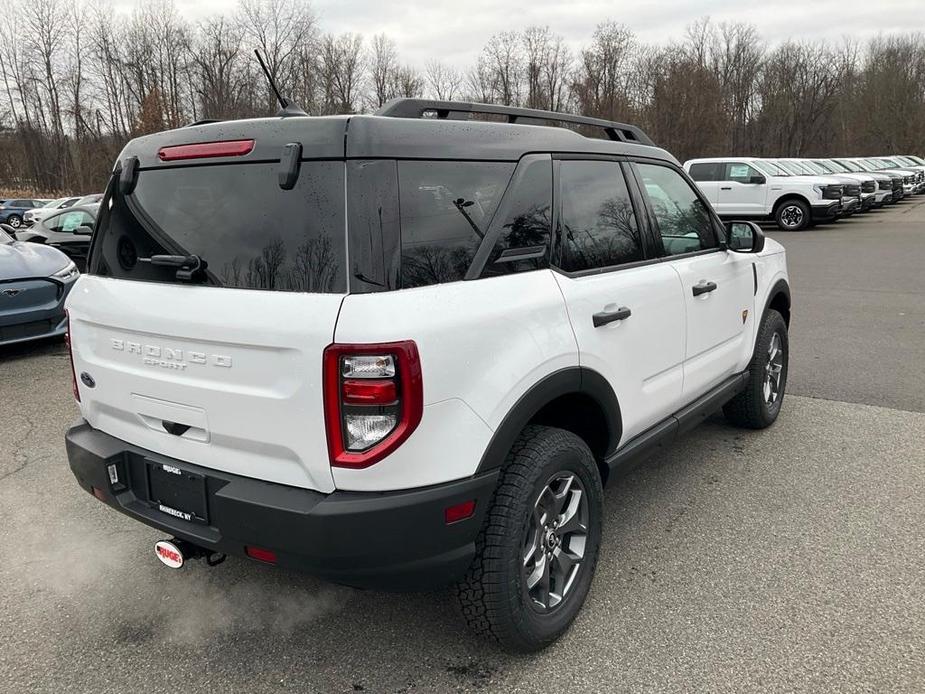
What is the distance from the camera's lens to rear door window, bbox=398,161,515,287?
2.07 meters

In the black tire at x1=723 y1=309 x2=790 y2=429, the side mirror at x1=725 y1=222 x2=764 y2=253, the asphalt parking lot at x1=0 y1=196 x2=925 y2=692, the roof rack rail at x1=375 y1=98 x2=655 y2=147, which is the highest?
the roof rack rail at x1=375 y1=98 x2=655 y2=147

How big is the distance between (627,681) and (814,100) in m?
66.0

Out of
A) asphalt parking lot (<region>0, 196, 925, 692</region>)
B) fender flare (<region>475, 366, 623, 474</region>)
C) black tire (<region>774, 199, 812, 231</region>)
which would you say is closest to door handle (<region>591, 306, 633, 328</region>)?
fender flare (<region>475, 366, 623, 474</region>)

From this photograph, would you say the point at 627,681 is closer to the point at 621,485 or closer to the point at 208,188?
the point at 621,485

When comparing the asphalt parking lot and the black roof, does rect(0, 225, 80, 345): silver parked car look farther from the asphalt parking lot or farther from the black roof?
A: the black roof

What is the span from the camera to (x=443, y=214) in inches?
86.0

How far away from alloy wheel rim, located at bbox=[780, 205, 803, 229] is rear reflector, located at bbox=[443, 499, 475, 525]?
1944 cm

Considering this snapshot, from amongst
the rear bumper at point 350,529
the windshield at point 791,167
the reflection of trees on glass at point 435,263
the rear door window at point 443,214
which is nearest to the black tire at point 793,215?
the windshield at point 791,167

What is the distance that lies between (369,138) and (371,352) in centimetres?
64

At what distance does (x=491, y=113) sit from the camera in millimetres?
2656

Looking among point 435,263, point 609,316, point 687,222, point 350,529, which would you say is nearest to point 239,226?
point 435,263

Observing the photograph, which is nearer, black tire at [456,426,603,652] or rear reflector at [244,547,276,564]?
rear reflector at [244,547,276,564]

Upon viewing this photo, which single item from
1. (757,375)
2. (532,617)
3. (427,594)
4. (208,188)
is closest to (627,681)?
(532,617)

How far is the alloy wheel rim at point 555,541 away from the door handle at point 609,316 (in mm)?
580
